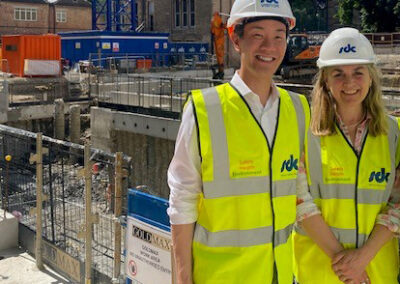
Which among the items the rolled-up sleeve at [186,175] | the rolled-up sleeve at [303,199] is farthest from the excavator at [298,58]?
the rolled-up sleeve at [186,175]

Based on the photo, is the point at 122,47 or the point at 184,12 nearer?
the point at 122,47

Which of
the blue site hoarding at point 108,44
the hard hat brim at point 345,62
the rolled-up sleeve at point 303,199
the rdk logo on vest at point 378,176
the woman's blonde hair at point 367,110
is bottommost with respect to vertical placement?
the rolled-up sleeve at point 303,199

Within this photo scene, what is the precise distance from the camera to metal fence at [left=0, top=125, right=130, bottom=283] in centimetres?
580

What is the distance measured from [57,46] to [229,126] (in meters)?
23.0

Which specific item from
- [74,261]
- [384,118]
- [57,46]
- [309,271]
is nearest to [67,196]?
[74,261]

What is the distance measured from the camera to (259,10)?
9.23 feet

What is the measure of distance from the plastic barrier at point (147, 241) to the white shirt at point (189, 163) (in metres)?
1.02

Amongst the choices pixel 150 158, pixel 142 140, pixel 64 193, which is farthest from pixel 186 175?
pixel 142 140

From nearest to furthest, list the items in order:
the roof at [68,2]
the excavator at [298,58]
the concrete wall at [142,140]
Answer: the concrete wall at [142,140], the excavator at [298,58], the roof at [68,2]

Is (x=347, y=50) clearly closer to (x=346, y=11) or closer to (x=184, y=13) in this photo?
(x=184, y=13)

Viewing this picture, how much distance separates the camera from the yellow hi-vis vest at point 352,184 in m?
3.23

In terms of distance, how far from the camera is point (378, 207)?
3252mm

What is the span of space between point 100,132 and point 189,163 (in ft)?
54.2

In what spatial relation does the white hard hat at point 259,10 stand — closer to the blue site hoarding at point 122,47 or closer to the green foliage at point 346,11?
the blue site hoarding at point 122,47
